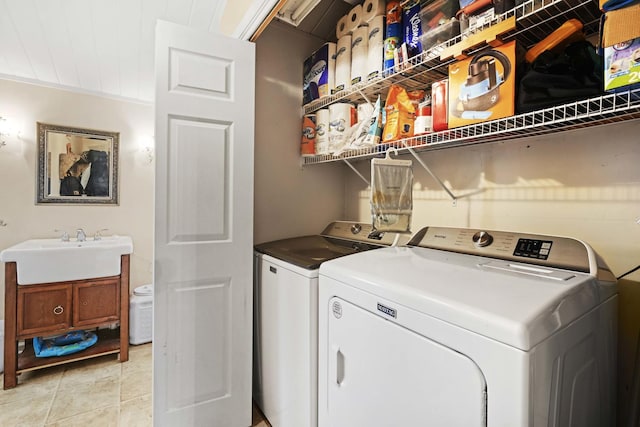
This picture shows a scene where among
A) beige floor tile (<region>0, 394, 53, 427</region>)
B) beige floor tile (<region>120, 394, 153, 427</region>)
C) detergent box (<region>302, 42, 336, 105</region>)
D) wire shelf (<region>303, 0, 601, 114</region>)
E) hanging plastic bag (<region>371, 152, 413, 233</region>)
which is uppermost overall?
detergent box (<region>302, 42, 336, 105</region>)

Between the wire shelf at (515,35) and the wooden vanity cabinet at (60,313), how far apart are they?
2.43m

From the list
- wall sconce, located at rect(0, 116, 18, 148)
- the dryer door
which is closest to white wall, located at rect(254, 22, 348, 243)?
the dryer door

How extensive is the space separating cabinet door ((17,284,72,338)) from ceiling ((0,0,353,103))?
176 centimetres

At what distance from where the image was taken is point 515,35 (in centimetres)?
108

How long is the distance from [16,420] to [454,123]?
9.38ft

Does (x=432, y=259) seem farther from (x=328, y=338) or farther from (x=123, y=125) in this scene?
(x=123, y=125)

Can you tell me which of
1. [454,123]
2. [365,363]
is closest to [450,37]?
[454,123]

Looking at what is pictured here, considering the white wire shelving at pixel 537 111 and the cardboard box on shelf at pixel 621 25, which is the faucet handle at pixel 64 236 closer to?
the white wire shelving at pixel 537 111

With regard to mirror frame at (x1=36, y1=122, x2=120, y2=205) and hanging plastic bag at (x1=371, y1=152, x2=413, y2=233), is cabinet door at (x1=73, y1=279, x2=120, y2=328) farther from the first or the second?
hanging plastic bag at (x1=371, y1=152, x2=413, y2=233)

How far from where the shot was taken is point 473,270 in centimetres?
100

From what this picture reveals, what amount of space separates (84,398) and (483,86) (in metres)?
2.87

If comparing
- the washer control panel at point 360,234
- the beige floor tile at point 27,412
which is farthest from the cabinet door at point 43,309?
the washer control panel at point 360,234

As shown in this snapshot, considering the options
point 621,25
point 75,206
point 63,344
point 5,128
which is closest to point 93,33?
point 5,128

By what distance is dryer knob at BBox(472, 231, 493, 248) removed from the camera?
1.21 metres
